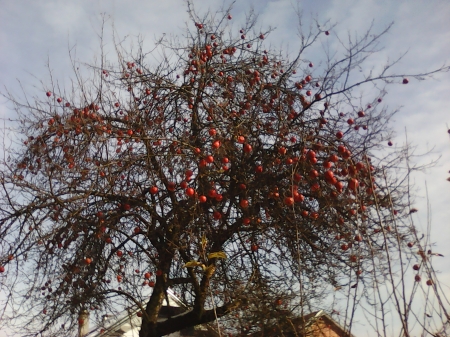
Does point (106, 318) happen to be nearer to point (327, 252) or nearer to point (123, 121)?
point (123, 121)

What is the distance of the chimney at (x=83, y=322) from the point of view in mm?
5602

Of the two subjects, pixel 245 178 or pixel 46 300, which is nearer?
pixel 245 178

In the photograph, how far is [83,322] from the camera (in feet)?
19.2

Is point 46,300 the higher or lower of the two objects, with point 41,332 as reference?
higher

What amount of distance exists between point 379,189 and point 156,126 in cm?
289

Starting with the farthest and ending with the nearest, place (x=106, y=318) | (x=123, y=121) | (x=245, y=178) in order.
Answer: (x=106, y=318) < (x=123, y=121) < (x=245, y=178)

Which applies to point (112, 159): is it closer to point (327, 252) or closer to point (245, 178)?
point (245, 178)

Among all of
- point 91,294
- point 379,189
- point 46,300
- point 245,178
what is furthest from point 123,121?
point 379,189

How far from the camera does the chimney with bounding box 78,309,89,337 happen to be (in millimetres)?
5602

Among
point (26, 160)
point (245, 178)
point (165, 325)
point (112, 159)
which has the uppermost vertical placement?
point (26, 160)

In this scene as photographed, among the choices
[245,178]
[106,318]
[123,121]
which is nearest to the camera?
[245,178]

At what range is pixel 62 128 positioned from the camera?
543cm

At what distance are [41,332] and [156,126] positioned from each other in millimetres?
2994

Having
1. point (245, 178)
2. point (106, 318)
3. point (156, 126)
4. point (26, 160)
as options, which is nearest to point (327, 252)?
point (245, 178)
